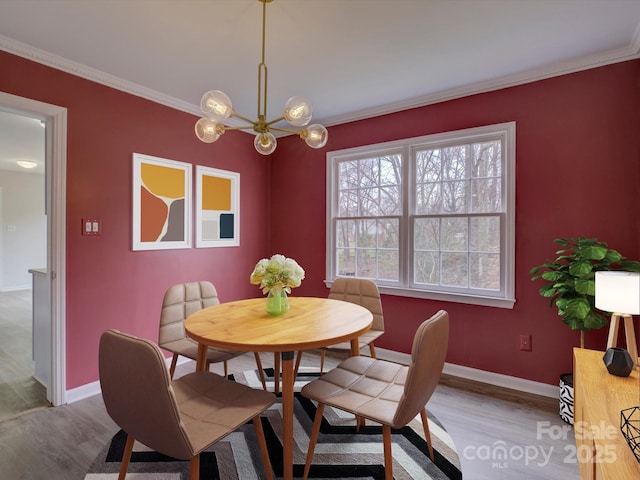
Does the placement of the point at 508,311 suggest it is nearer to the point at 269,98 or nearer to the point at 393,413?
the point at 393,413

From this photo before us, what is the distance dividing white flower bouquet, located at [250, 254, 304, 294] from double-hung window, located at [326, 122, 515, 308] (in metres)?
1.60

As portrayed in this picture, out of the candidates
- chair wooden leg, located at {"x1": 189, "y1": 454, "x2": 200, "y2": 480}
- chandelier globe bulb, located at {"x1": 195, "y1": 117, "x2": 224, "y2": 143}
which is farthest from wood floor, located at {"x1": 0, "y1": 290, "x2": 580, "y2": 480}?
chandelier globe bulb, located at {"x1": 195, "y1": 117, "x2": 224, "y2": 143}

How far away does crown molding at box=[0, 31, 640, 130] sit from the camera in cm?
226

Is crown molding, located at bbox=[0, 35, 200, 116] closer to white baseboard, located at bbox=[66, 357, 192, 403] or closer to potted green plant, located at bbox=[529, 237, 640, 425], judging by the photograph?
white baseboard, located at bbox=[66, 357, 192, 403]

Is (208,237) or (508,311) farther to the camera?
(208,237)

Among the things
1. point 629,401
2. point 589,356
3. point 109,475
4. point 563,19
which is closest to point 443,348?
point 629,401

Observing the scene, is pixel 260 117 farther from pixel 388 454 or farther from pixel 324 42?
pixel 388 454

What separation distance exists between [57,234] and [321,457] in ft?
7.94

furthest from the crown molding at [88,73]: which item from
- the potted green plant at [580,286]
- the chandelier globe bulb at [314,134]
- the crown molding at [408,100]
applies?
the potted green plant at [580,286]

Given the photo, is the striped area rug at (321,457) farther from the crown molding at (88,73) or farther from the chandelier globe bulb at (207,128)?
the crown molding at (88,73)

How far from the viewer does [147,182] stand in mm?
3008

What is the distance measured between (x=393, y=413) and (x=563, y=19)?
2.45m

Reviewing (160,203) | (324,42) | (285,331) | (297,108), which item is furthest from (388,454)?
(160,203)

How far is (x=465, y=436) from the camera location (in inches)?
82.1
